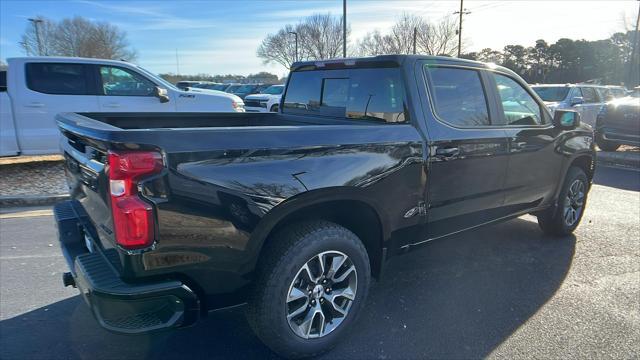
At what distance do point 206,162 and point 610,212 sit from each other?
6.00 m

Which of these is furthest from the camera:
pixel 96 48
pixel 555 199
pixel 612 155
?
pixel 96 48

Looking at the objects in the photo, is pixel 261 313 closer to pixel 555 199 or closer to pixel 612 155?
pixel 555 199

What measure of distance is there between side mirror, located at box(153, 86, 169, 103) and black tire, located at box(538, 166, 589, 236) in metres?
6.67

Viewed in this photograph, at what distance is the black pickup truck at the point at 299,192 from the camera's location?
2117 mm

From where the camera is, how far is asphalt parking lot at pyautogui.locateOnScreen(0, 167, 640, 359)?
9.37 ft

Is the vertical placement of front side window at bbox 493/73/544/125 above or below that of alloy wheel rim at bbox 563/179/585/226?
above

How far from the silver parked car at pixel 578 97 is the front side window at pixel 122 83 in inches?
410

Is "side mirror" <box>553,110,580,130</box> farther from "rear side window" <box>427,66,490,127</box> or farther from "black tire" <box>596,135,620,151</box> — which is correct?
"black tire" <box>596,135,620,151</box>

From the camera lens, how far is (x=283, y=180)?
2.42 meters

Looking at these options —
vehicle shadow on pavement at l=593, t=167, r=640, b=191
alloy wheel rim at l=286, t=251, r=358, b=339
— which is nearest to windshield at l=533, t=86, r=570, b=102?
vehicle shadow on pavement at l=593, t=167, r=640, b=191

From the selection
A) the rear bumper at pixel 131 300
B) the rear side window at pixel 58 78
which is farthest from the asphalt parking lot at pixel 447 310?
the rear side window at pixel 58 78

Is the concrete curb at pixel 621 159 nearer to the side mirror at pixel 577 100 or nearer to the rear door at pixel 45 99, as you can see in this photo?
the side mirror at pixel 577 100

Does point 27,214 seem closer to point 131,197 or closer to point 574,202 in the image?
point 131,197

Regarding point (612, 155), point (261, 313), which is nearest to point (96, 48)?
point (612, 155)
